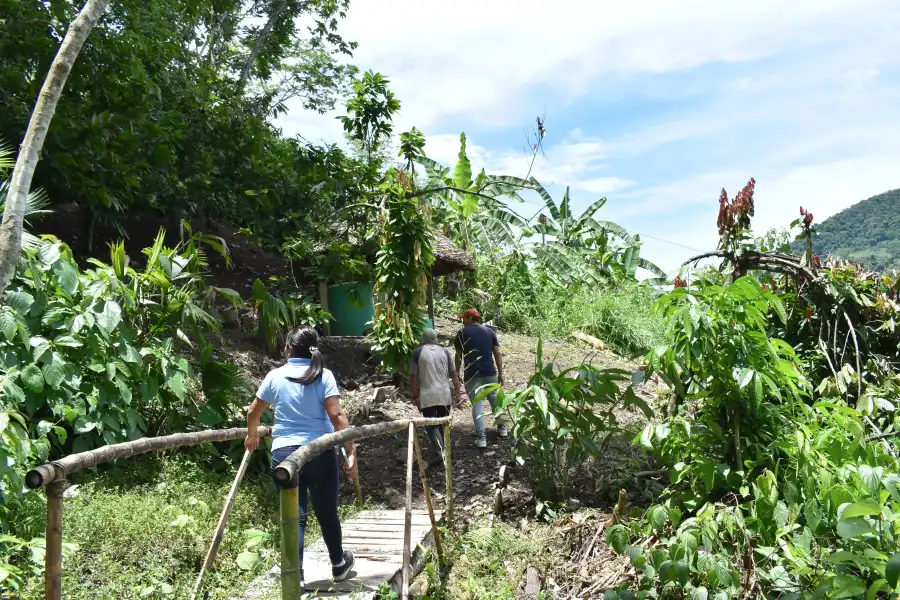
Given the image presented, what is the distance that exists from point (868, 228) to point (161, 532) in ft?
192

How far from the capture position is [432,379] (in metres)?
6.85

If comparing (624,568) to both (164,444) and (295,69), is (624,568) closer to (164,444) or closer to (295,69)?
(164,444)

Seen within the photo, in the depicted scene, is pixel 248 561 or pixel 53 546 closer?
pixel 53 546

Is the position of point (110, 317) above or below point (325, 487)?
above

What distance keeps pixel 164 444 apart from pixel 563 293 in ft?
43.6

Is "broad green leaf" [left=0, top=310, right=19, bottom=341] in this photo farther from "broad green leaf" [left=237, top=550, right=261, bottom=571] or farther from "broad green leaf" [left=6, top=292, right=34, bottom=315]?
"broad green leaf" [left=237, top=550, right=261, bottom=571]

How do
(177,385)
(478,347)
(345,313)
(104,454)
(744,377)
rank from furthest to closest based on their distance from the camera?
1. (345,313)
2. (478,347)
3. (177,385)
4. (744,377)
5. (104,454)

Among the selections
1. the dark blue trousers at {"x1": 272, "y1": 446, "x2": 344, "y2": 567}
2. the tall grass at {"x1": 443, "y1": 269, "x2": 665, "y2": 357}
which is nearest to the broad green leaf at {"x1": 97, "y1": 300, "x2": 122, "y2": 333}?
the dark blue trousers at {"x1": 272, "y1": 446, "x2": 344, "y2": 567}

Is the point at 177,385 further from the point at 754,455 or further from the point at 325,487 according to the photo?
the point at 754,455

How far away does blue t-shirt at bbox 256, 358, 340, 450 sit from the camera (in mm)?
3986

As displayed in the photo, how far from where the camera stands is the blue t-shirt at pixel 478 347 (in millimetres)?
7391

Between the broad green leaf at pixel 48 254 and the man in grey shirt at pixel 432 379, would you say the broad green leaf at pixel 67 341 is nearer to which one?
the broad green leaf at pixel 48 254

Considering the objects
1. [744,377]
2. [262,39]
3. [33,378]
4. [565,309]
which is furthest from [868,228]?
[33,378]

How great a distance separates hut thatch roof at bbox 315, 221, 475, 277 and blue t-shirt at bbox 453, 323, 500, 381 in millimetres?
2672
